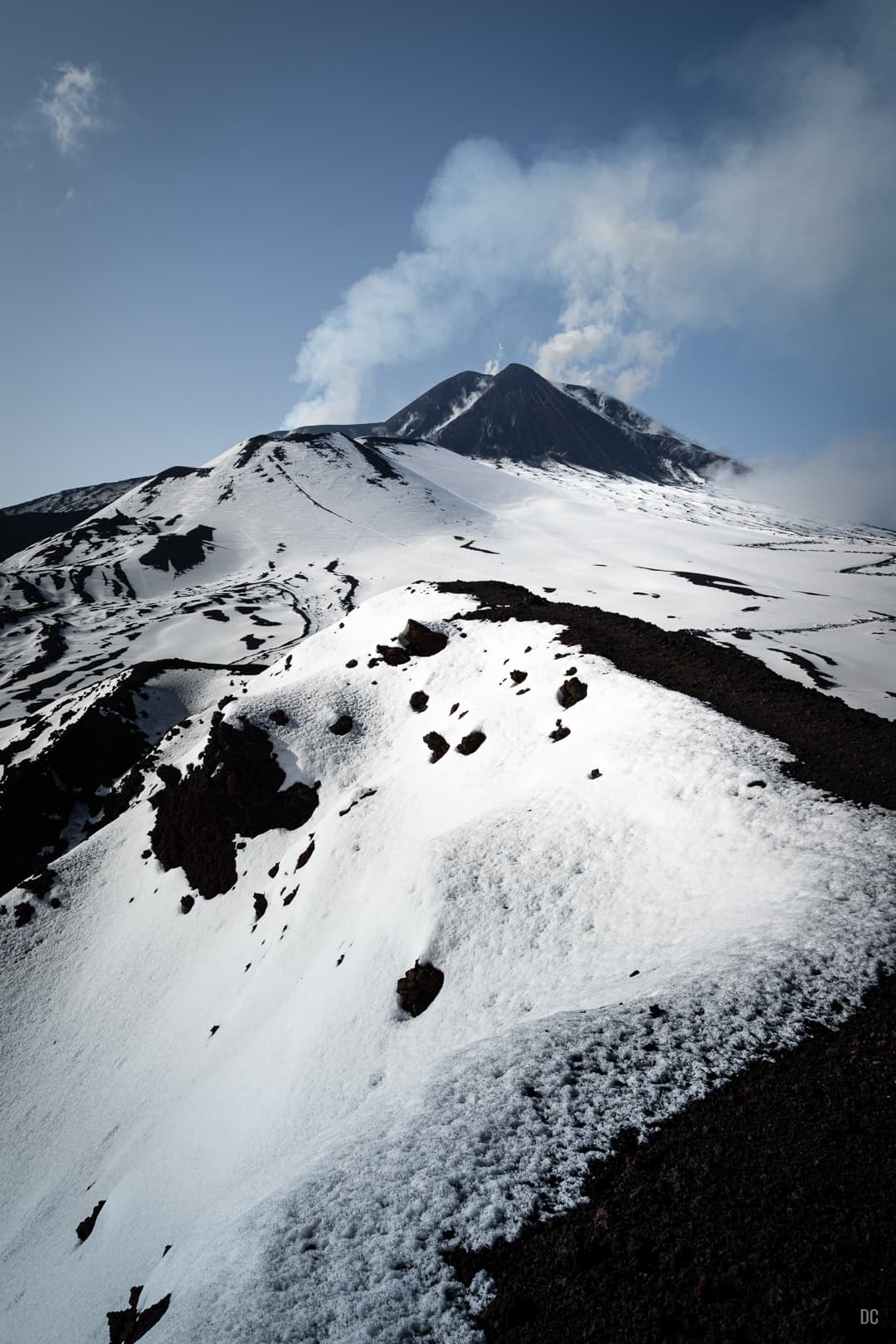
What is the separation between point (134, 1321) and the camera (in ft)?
30.6

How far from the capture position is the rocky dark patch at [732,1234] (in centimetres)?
553

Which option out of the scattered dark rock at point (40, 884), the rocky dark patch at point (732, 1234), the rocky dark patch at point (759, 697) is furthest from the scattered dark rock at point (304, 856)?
the rocky dark patch at point (732, 1234)

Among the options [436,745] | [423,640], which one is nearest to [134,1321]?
[436,745]

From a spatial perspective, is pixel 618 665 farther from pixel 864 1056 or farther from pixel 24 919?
pixel 24 919

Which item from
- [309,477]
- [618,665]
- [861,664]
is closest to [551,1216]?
[618,665]

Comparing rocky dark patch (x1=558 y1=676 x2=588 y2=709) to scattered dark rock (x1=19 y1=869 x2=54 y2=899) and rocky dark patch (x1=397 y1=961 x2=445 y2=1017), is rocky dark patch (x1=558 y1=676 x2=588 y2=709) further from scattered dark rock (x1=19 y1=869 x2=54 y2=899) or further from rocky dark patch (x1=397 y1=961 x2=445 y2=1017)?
scattered dark rock (x1=19 y1=869 x2=54 y2=899)

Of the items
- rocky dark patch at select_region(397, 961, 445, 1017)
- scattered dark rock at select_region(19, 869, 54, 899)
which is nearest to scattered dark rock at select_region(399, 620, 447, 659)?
rocky dark patch at select_region(397, 961, 445, 1017)

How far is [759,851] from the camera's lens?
13.9m

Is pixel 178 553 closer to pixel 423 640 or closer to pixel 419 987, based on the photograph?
pixel 423 640

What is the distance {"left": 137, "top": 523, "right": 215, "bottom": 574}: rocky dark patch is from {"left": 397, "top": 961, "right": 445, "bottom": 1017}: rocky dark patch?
5579 inches

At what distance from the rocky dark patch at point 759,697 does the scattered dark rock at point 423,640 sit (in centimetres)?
318

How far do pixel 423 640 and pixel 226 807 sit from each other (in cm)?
1572

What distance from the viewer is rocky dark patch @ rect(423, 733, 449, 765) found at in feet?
90.6

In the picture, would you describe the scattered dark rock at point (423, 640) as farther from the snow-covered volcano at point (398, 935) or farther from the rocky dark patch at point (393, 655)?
the rocky dark patch at point (393, 655)
